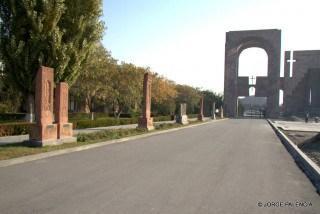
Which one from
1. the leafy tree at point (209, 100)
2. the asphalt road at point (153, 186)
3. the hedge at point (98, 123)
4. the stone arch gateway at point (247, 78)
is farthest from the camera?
the stone arch gateway at point (247, 78)

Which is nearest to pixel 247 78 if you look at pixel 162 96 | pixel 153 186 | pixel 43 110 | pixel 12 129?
pixel 162 96

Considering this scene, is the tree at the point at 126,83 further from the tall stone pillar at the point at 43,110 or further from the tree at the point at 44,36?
the tall stone pillar at the point at 43,110

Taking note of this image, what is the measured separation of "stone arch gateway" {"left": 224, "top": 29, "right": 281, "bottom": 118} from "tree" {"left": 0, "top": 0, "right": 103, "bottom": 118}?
65697 millimetres

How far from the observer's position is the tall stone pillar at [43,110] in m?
13.5

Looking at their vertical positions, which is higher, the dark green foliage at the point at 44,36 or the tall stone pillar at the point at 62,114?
the dark green foliage at the point at 44,36

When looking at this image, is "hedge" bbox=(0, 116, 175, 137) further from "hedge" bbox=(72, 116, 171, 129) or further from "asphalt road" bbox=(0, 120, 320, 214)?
"asphalt road" bbox=(0, 120, 320, 214)

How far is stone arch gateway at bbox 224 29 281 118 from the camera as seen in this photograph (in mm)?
84812

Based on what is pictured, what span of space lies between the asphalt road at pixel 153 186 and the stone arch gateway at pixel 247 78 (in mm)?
75235

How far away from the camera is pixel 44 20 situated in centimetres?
2183

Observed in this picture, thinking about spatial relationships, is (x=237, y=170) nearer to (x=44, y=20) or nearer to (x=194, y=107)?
(x=44, y=20)

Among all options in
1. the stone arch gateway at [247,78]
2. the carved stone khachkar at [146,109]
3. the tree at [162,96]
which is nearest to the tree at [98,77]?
the carved stone khachkar at [146,109]

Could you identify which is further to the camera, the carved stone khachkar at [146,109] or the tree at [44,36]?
the carved stone khachkar at [146,109]

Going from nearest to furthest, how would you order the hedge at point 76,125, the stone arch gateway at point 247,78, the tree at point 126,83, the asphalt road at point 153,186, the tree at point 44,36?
1. the asphalt road at point 153,186
2. the hedge at point 76,125
3. the tree at point 44,36
4. the tree at point 126,83
5. the stone arch gateway at point 247,78

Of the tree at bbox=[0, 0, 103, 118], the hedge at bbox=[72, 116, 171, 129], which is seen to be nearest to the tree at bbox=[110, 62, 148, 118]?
the hedge at bbox=[72, 116, 171, 129]
